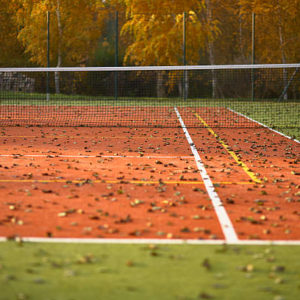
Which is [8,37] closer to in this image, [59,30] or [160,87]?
[59,30]

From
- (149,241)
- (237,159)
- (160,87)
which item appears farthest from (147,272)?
(160,87)

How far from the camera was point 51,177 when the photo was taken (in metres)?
8.15

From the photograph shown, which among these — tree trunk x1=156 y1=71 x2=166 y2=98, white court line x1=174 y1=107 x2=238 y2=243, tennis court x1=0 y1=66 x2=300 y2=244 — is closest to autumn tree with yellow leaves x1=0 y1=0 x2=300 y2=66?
tree trunk x1=156 y1=71 x2=166 y2=98

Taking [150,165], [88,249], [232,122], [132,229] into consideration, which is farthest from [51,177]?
[232,122]

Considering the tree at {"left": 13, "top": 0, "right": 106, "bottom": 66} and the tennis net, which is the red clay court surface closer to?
the tennis net

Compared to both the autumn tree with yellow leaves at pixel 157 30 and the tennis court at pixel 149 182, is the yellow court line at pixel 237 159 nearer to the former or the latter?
the tennis court at pixel 149 182

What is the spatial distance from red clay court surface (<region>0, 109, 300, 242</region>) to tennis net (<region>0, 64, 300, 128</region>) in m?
5.28

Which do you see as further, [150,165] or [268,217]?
[150,165]

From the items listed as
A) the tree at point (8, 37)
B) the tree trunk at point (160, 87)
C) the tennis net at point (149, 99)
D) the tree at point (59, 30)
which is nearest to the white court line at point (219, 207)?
the tennis net at point (149, 99)

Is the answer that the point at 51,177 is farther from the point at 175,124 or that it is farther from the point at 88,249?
the point at 175,124

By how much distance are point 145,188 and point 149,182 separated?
0.45 metres

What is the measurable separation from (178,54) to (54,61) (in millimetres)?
10634

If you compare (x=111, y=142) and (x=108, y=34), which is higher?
(x=108, y=34)

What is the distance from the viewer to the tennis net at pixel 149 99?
59.9 feet
